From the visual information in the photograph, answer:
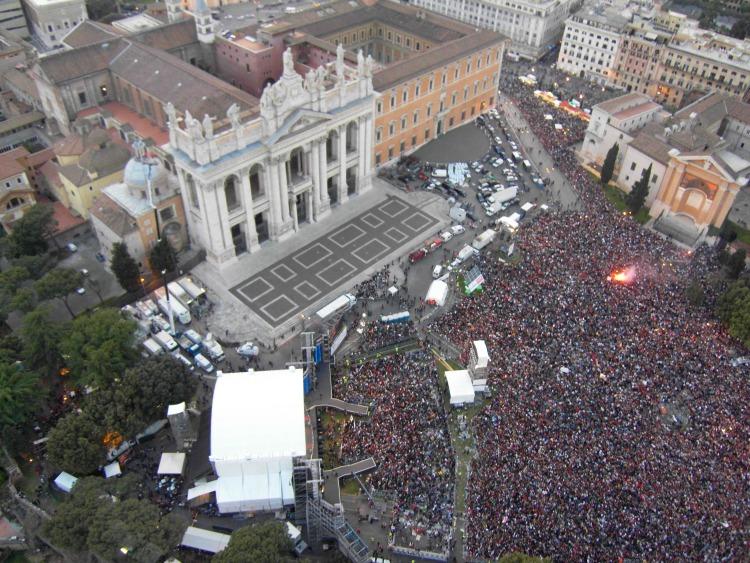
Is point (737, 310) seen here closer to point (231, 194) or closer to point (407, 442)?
point (407, 442)

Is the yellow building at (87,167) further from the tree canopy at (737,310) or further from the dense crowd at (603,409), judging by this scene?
the tree canopy at (737,310)

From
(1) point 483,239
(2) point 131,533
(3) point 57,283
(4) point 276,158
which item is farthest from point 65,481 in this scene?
(1) point 483,239

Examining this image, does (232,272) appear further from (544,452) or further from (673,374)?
(673,374)

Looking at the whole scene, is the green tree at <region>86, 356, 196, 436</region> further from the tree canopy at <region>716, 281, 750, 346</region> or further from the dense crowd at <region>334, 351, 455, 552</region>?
the tree canopy at <region>716, 281, 750, 346</region>

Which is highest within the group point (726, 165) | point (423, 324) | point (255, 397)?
point (726, 165)

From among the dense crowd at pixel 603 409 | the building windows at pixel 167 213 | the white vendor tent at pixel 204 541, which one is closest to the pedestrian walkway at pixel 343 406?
the dense crowd at pixel 603 409

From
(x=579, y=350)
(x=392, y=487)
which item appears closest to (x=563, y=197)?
(x=579, y=350)
